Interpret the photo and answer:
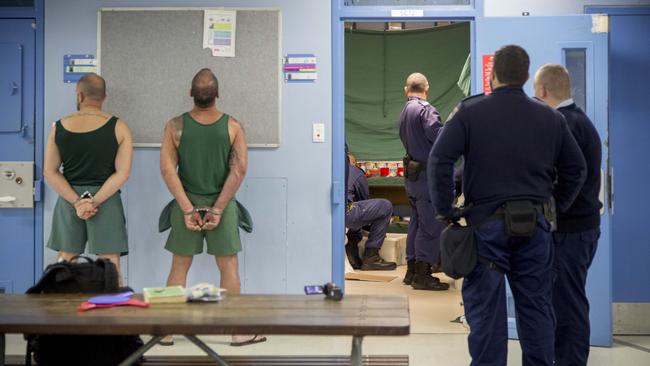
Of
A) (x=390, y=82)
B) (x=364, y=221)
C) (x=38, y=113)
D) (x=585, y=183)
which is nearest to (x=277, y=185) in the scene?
(x=38, y=113)

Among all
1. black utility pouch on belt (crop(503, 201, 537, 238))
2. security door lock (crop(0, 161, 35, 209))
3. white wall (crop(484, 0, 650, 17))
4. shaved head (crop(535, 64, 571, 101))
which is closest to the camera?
black utility pouch on belt (crop(503, 201, 537, 238))

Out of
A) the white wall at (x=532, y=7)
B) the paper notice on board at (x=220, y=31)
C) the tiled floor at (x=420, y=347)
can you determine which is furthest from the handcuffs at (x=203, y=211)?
the white wall at (x=532, y=7)

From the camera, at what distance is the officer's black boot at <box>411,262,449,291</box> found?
6.97 metres

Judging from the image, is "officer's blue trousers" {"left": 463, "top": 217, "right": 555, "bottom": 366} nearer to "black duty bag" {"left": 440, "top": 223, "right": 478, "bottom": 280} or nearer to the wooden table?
"black duty bag" {"left": 440, "top": 223, "right": 478, "bottom": 280}

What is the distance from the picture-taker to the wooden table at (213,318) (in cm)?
259

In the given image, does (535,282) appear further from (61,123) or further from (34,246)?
(34,246)

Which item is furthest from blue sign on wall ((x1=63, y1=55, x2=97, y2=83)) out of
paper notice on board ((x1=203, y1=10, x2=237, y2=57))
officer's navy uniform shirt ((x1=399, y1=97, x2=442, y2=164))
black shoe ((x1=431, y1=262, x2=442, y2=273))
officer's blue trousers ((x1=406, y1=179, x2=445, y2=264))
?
black shoe ((x1=431, y1=262, x2=442, y2=273))

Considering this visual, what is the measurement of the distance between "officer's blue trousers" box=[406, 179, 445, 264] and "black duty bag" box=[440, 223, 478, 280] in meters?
3.14

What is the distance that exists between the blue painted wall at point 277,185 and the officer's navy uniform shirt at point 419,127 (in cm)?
121

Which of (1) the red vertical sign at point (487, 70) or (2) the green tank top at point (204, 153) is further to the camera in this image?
(1) the red vertical sign at point (487, 70)

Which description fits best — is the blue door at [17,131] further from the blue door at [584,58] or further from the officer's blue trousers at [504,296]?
the officer's blue trousers at [504,296]

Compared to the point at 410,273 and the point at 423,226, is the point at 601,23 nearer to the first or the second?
the point at 423,226

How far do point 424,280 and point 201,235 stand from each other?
2658 millimetres

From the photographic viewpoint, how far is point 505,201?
3.36 metres
